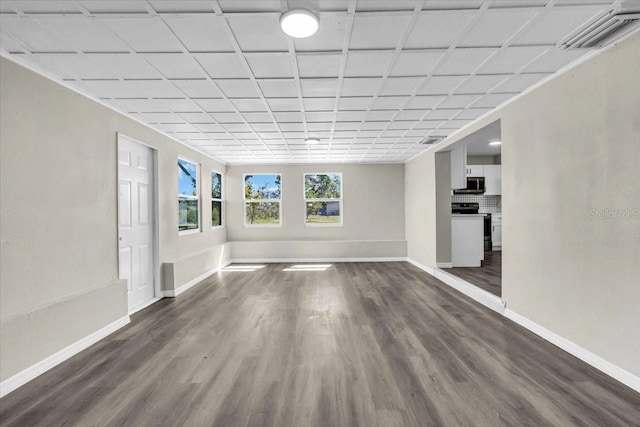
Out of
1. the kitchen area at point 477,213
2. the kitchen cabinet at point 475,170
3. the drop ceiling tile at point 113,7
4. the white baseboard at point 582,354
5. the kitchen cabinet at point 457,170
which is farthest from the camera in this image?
the kitchen cabinet at point 475,170

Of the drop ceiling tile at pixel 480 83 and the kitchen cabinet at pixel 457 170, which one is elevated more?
the drop ceiling tile at pixel 480 83

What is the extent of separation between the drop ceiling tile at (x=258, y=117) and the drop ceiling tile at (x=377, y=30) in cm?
178

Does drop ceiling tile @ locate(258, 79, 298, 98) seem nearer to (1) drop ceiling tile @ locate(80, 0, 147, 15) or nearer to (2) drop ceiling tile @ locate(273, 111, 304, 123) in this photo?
(2) drop ceiling tile @ locate(273, 111, 304, 123)

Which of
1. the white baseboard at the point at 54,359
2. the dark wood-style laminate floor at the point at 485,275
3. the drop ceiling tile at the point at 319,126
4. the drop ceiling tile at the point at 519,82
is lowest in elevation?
the white baseboard at the point at 54,359

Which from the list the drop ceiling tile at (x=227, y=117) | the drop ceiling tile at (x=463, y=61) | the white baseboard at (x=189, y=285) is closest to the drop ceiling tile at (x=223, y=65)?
the drop ceiling tile at (x=227, y=117)

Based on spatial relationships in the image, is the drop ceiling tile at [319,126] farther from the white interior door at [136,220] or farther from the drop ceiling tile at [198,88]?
the white interior door at [136,220]

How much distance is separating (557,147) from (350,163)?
5.22 metres

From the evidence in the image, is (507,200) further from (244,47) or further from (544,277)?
(244,47)

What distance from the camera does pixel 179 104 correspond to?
3459 millimetres

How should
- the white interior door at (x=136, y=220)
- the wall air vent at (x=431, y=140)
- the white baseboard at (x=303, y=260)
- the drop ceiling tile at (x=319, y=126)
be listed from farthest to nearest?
1. the white baseboard at (x=303, y=260)
2. the wall air vent at (x=431, y=140)
3. the drop ceiling tile at (x=319, y=126)
4. the white interior door at (x=136, y=220)

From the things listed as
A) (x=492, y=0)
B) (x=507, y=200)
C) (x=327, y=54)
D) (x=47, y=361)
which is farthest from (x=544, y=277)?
Answer: (x=47, y=361)

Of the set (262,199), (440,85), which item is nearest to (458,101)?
(440,85)

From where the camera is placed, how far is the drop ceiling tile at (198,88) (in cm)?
288

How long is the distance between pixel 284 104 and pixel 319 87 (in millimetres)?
598
